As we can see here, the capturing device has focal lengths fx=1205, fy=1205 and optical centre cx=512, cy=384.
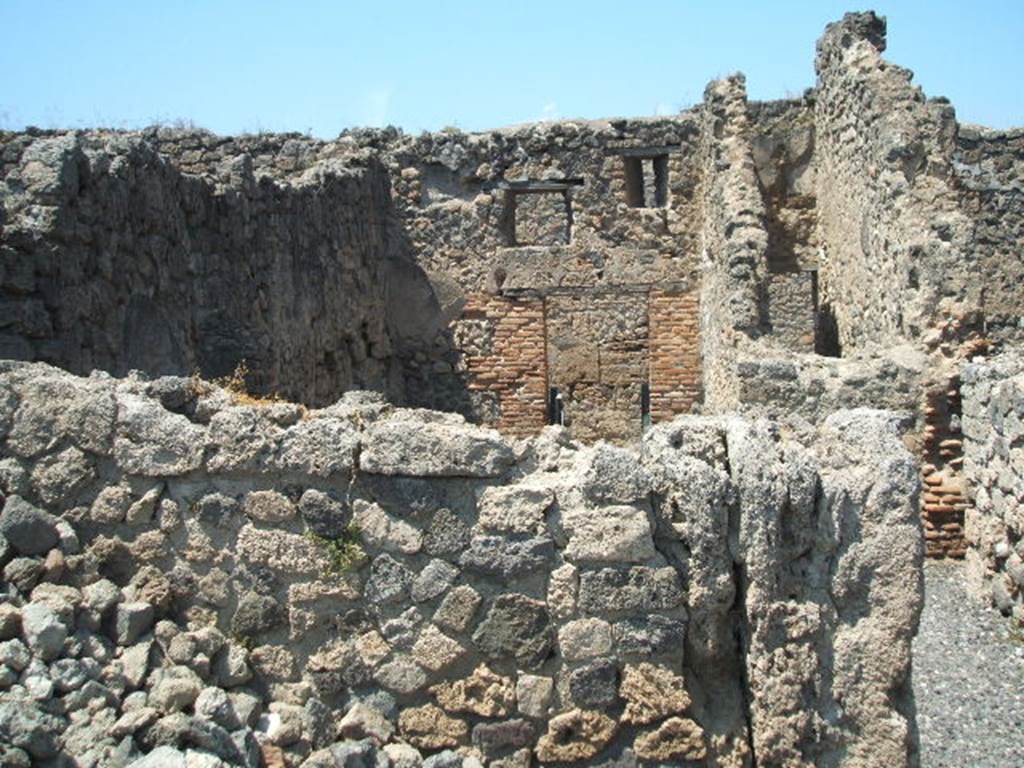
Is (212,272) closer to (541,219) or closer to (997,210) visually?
(541,219)

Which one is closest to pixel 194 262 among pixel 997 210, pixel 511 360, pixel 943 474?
pixel 943 474

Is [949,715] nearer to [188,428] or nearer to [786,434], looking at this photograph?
[786,434]

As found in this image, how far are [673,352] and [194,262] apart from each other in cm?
706

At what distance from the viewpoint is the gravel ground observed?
5.74 metres

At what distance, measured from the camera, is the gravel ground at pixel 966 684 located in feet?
18.8

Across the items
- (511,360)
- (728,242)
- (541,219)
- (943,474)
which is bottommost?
(943,474)

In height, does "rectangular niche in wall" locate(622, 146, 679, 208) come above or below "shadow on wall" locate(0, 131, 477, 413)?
above

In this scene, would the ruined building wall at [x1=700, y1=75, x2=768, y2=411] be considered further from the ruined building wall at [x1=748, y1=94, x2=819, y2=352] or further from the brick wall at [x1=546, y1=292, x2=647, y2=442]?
the brick wall at [x1=546, y1=292, x2=647, y2=442]

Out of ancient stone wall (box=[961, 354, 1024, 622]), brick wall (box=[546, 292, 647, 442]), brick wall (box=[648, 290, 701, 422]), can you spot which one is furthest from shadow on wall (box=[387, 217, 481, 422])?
ancient stone wall (box=[961, 354, 1024, 622])

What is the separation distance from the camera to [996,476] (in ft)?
26.4

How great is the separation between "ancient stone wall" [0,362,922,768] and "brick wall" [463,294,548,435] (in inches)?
400

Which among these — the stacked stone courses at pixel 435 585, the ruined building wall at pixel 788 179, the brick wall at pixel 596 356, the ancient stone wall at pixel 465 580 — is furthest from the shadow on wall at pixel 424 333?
the ancient stone wall at pixel 465 580

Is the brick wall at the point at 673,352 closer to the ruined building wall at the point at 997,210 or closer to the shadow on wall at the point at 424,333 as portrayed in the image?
the shadow on wall at the point at 424,333

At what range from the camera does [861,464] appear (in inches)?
156
